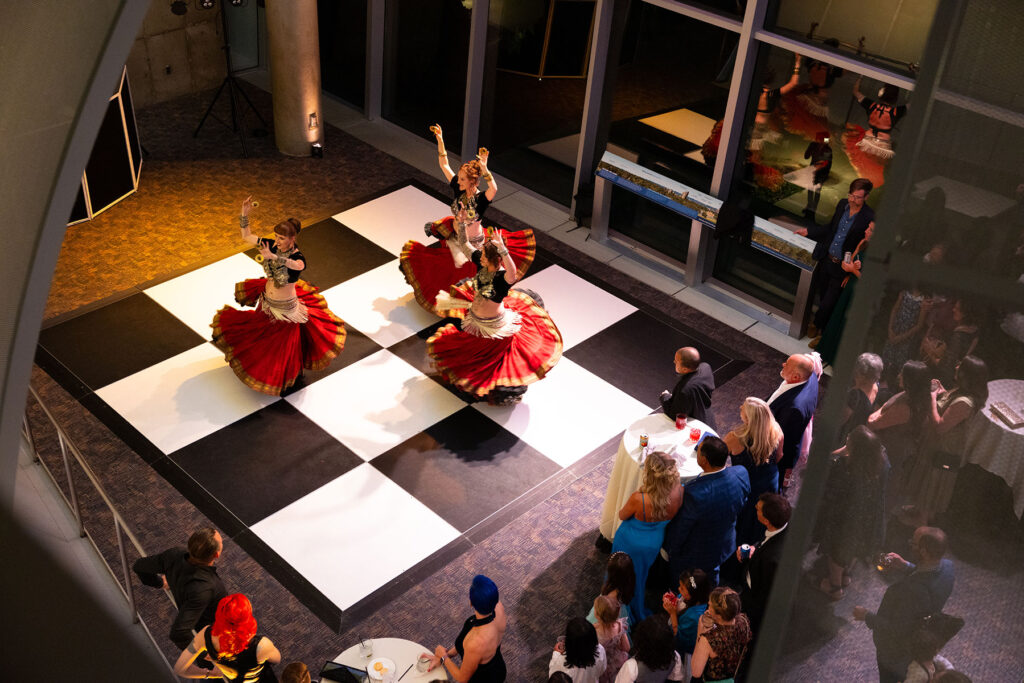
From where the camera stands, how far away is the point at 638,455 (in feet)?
17.5

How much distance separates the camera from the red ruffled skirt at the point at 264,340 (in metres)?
6.42

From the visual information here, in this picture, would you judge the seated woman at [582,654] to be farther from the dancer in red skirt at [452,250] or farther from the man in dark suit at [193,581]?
the dancer in red skirt at [452,250]

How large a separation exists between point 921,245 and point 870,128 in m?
6.83

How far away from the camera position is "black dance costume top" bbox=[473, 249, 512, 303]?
6133mm

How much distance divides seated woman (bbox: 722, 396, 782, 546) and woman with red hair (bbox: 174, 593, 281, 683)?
2.50 meters

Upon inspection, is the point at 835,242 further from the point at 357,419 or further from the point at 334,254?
the point at 334,254

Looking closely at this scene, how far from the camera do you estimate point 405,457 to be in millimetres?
6332

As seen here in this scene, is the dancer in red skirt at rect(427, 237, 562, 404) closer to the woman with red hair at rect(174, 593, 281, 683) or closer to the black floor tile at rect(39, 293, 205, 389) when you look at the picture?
the black floor tile at rect(39, 293, 205, 389)

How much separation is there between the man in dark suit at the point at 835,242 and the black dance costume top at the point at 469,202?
7.66ft

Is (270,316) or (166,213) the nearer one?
(270,316)

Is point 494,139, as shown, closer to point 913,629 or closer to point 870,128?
point 870,128

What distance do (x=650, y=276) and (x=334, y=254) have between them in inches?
101

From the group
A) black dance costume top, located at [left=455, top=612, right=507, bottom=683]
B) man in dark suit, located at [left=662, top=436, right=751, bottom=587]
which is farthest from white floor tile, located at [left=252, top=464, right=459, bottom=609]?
man in dark suit, located at [left=662, top=436, right=751, bottom=587]

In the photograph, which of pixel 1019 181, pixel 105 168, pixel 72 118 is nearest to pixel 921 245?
pixel 1019 181
